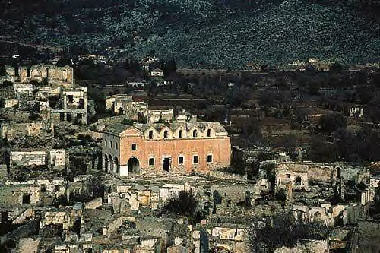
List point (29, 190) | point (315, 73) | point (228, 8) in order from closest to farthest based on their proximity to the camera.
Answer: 1. point (29, 190)
2. point (315, 73)
3. point (228, 8)

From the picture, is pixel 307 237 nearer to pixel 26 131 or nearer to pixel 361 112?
pixel 26 131

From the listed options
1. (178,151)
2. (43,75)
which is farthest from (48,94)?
(178,151)

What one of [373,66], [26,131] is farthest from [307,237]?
[373,66]

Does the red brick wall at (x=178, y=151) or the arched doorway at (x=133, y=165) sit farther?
the arched doorway at (x=133, y=165)

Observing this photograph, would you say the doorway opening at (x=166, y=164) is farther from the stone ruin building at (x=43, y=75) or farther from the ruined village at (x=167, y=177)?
the stone ruin building at (x=43, y=75)

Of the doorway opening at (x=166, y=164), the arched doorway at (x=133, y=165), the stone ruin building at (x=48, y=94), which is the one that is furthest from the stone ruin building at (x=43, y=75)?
the doorway opening at (x=166, y=164)

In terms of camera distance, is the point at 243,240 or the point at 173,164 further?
the point at 173,164
